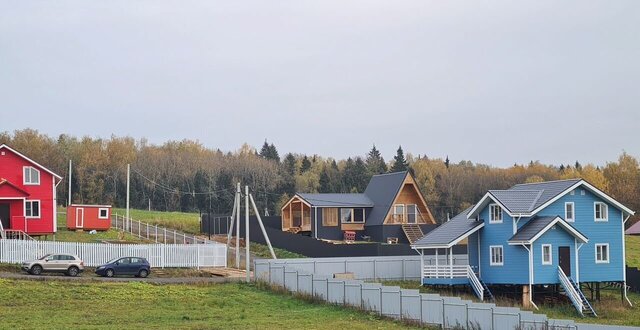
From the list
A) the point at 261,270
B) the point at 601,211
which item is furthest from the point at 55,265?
the point at 601,211

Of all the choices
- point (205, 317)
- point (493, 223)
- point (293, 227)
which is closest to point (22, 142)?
point (293, 227)

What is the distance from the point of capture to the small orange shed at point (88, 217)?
73625 mm

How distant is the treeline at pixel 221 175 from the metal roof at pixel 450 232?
65.3 meters

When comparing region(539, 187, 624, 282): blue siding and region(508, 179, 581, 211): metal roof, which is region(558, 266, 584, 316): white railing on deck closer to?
region(539, 187, 624, 282): blue siding

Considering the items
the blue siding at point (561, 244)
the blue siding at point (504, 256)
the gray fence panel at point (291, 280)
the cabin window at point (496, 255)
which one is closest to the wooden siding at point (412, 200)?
the blue siding at point (504, 256)

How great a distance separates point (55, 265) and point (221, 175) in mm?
91613

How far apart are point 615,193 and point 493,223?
81.7m

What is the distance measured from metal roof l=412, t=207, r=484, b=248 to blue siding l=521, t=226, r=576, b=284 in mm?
4598

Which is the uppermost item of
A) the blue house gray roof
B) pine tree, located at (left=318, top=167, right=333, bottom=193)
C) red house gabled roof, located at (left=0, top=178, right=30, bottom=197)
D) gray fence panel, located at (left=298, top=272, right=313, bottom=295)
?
pine tree, located at (left=318, top=167, right=333, bottom=193)

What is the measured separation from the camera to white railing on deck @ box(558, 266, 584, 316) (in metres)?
50.1

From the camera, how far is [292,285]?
4828 centimetres

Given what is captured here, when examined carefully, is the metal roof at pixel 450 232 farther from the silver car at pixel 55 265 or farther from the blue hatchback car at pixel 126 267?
the silver car at pixel 55 265

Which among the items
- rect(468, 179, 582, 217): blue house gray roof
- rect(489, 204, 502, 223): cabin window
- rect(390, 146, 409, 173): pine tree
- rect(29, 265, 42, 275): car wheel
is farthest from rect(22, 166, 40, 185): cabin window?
rect(390, 146, 409, 173): pine tree

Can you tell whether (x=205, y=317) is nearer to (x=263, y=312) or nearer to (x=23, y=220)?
(x=263, y=312)
